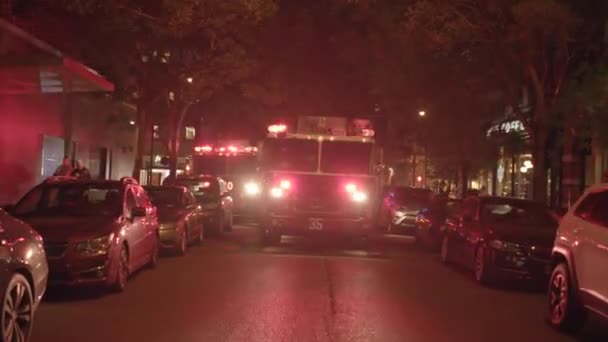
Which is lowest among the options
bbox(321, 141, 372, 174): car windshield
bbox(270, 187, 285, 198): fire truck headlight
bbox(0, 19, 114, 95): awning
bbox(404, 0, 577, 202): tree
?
bbox(270, 187, 285, 198): fire truck headlight

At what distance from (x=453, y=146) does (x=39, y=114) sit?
56.3 ft

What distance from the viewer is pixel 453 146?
33.3m

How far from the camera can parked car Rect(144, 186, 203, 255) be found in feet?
52.5

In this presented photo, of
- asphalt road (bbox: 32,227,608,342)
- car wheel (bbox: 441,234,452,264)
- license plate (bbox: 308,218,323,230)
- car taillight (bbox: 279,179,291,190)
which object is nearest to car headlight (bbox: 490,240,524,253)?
asphalt road (bbox: 32,227,608,342)

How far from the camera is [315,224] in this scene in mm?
17250

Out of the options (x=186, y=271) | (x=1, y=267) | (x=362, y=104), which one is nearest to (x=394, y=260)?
(x=186, y=271)

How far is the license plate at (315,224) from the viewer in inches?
679

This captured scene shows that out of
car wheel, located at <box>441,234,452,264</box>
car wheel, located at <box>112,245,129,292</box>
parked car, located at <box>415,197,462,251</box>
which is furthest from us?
parked car, located at <box>415,197,462,251</box>

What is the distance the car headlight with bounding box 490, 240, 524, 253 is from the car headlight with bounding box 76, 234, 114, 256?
6.14 metres

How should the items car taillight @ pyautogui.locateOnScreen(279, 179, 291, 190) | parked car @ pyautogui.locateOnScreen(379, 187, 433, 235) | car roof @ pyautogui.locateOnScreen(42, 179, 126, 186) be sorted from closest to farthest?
car roof @ pyautogui.locateOnScreen(42, 179, 126, 186), car taillight @ pyautogui.locateOnScreen(279, 179, 291, 190), parked car @ pyautogui.locateOnScreen(379, 187, 433, 235)

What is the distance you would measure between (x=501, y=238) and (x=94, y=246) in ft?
21.2

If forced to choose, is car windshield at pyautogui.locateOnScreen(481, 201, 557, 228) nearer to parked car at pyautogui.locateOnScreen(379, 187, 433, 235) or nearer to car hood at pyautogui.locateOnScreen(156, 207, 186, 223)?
car hood at pyautogui.locateOnScreen(156, 207, 186, 223)

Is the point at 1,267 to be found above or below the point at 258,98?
below

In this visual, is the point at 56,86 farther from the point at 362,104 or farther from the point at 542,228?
the point at 362,104
